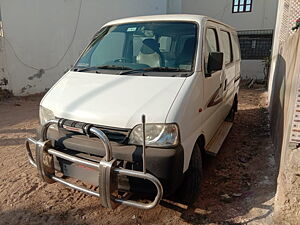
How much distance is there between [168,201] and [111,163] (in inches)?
44.3

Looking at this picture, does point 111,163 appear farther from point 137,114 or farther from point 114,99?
point 114,99

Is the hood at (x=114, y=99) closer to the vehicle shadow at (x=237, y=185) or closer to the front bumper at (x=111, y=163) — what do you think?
the front bumper at (x=111, y=163)

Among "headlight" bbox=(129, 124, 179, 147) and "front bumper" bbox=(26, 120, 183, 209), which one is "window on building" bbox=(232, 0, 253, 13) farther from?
"front bumper" bbox=(26, 120, 183, 209)

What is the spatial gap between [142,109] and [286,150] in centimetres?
161

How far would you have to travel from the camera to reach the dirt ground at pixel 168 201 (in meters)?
2.60

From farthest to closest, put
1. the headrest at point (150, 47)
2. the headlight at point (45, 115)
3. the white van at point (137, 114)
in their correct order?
1. the headrest at point (150, 47)
2. the headlight at point (45, 115)
3. the white van at point (137, 114)

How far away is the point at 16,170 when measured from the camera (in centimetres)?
356

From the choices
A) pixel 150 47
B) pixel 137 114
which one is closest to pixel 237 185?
pixel 137 114

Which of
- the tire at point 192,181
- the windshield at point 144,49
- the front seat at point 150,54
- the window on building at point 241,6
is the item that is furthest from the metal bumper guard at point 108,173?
the window on building at point 241,6

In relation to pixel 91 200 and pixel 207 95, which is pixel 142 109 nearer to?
pixel 207 95

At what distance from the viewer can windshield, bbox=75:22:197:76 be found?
2.91 metres

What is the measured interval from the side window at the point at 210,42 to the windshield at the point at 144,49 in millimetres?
216

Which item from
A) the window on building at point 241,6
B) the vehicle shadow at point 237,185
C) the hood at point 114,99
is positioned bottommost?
the vehicle shadow at point 237,185

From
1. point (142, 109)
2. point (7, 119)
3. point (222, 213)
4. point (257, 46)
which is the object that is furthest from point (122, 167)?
point (257, 46)
